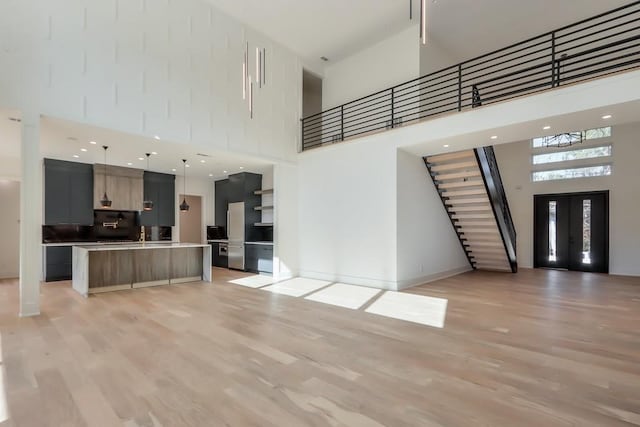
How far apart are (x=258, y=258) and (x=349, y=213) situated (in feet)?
9.52

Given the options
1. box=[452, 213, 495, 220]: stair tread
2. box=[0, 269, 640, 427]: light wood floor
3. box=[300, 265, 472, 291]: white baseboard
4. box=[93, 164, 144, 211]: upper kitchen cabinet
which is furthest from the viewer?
box=[93, 164, 144, 211]: upper kitchen cabinet

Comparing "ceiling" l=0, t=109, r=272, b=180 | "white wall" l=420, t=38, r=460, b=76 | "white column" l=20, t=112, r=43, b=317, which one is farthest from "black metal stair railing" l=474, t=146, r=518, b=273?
"white column" l=20, t=112, r=43, b=317

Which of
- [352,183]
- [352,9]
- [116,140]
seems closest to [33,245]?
[116,140]

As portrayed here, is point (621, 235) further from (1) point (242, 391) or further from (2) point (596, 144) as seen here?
(1) point (242, 391)

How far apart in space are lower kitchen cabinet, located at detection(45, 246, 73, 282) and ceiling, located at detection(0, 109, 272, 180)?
2.21 meters

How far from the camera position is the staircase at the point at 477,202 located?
6336 millimetres

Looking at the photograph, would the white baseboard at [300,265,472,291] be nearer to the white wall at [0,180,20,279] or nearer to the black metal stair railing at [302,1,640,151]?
the black metal stair railing at [302,1,640,151]

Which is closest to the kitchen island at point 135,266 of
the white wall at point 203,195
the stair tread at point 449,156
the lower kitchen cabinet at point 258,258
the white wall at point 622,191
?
the lower kitchen cabinet at point 258,258

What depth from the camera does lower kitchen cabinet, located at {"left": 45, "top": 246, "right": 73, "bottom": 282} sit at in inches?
281

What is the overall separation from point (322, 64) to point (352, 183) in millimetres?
4220

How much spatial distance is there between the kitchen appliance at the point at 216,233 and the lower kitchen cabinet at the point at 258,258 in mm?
1903

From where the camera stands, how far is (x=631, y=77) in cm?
376

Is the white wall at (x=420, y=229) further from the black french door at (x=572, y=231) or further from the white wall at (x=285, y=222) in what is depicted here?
the black french door at (x=572, y=231)

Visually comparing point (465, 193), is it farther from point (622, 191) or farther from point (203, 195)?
point (203, 195)
